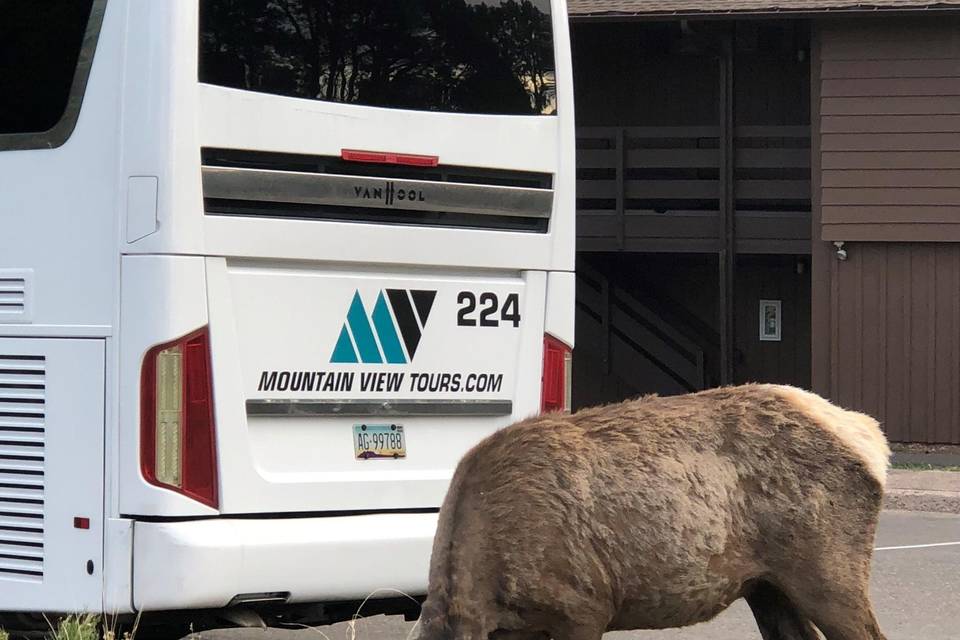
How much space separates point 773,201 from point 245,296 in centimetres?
1410

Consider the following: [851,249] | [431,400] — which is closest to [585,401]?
[851,249]

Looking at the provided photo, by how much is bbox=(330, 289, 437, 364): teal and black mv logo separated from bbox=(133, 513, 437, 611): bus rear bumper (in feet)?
2.18

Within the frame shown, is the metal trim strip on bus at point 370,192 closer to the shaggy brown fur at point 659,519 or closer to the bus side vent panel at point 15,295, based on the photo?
the bus side vent panel at point 15,295

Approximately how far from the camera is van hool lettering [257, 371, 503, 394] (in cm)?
600

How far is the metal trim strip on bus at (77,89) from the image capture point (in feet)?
19.1

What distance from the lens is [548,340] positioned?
22.3 feet

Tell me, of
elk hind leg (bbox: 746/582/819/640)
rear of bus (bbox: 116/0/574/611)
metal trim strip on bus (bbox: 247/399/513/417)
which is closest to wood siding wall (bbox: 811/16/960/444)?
rear of bus (bbox: 116/0/574/611)

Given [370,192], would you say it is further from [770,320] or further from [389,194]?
[770,320]

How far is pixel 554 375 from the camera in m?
6.83

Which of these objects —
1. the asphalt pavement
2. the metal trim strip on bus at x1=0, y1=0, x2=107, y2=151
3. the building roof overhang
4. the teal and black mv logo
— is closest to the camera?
the metal trim strip on bus at x1=0, y1=0, x2=107, y2=151

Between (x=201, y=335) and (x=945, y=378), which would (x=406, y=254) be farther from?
(x=945, y=378)

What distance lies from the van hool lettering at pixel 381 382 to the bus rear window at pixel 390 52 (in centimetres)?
113

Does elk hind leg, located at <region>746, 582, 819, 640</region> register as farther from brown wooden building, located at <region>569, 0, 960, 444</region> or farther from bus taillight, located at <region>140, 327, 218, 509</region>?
brown wooden building, located at <region>569, 0, 960, 444</region>

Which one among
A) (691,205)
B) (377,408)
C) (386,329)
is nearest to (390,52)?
(386,329)
